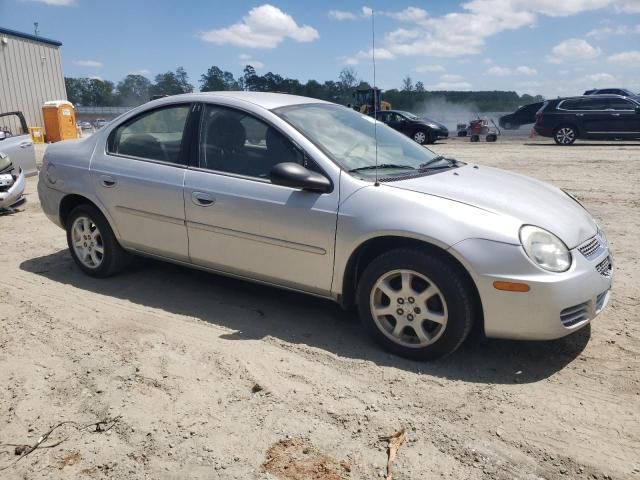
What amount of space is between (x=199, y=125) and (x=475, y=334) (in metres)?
2.58

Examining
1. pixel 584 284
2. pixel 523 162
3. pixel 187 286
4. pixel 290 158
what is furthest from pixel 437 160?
pixel 523 162

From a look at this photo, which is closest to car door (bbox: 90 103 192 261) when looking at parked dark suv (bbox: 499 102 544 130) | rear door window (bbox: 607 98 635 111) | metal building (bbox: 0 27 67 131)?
rear door window (bbox: 607 98 635 111)

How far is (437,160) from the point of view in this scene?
4.37m

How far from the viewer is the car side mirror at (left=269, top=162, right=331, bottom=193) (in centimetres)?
352

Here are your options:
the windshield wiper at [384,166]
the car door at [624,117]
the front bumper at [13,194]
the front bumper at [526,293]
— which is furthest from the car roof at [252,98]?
the car door at [624,117]

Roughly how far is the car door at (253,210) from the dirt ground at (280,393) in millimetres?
456

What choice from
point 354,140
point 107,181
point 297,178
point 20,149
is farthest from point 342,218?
point 20,149

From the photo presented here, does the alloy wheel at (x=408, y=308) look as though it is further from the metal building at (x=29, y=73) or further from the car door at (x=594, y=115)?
the metal building at (x=29, y=73)

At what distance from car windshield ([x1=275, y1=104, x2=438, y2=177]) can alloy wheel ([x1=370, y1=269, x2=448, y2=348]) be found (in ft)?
2.52

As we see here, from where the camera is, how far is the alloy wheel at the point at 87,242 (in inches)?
193

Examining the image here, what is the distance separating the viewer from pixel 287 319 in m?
4.11

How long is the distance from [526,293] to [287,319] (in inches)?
69.8

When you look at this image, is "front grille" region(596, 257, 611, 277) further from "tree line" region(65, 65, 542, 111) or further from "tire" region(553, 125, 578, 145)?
"tire" region(553, 125, 578, 145)

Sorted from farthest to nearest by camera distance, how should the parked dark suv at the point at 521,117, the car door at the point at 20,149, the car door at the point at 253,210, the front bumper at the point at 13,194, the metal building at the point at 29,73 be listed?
the parked dark suv at the point at 521,117 → the metal building at the point at 29,73 → the car door at the point at 20,149 → the front bumper at the point at 13,194 → the car door at the point at 253,210
